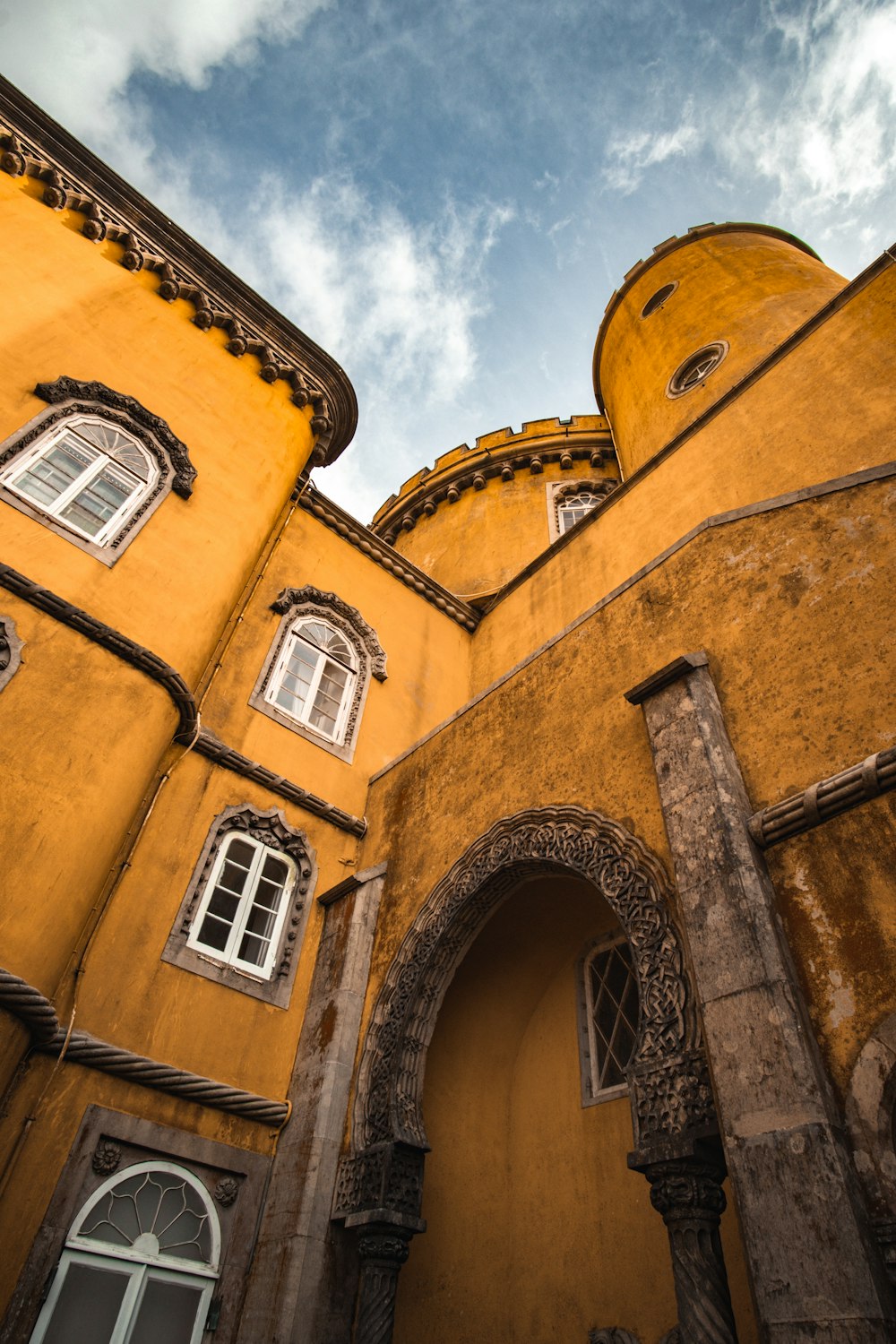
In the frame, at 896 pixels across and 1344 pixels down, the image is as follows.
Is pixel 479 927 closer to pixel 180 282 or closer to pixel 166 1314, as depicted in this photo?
pixel 166 1314

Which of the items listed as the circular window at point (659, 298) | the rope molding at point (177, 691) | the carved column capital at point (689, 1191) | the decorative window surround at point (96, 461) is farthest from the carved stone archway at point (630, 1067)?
the circular window at point (659, 298)

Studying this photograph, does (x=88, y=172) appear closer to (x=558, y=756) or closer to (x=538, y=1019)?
(x=558, y=756)

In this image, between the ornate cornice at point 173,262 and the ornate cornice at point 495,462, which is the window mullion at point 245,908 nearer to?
the ornate cornice at point 173,262

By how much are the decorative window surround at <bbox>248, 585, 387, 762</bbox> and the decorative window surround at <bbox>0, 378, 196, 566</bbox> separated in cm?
204

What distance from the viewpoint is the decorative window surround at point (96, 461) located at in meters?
7.97

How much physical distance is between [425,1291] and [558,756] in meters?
4.66

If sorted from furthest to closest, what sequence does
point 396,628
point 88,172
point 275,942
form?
point 396,628, point 88,172, point 275,942

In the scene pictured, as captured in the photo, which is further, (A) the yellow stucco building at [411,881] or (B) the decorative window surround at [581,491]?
(B) the decorative window surround at [581,491]

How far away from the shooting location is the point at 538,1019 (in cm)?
806

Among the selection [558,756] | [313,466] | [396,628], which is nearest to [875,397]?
[558,756]

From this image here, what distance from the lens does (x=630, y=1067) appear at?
4469 mm

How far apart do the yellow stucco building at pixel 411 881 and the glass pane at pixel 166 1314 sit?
3 centimetres

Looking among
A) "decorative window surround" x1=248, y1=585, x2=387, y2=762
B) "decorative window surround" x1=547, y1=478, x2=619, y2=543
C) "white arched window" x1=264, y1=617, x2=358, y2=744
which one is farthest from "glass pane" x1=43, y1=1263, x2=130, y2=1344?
"decorative window surround" x1=547, y1=478, x2=619, y2=543

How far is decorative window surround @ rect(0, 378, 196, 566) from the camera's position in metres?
7.97
